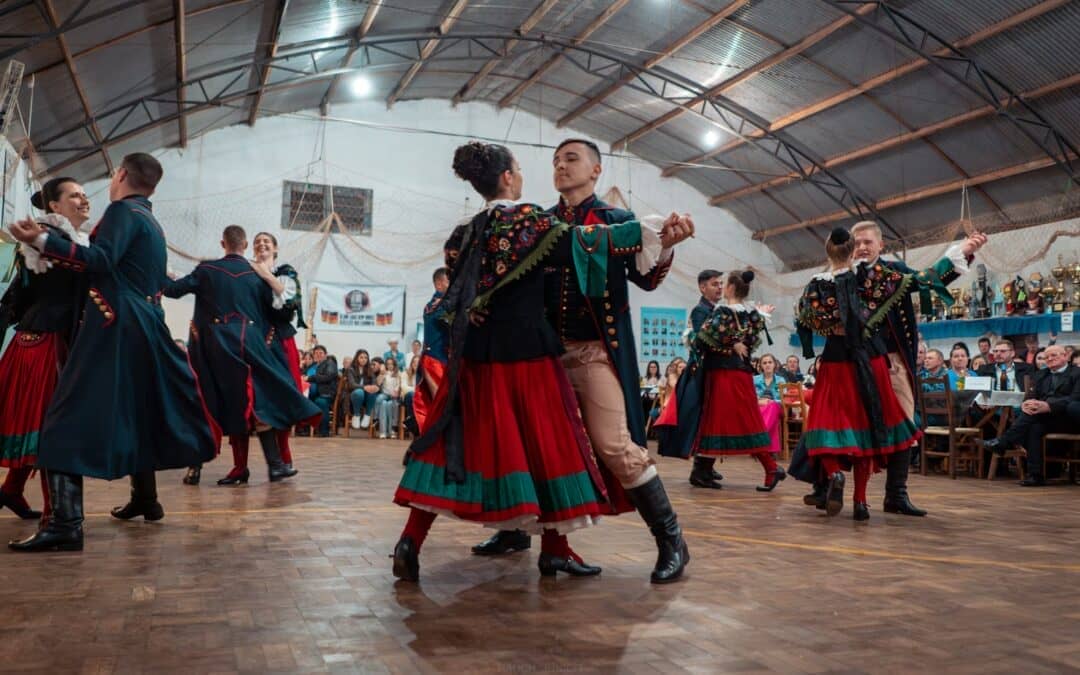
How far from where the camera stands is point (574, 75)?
Answer: 15.6 m

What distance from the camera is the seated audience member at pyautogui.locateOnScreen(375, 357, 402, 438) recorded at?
12109 millimetres

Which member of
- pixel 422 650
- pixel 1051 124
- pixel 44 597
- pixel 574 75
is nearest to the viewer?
pixel 422 650

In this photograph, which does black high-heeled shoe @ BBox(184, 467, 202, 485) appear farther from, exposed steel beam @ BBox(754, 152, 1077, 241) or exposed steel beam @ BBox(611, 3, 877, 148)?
exposed steel beam @ BBox(754, 152, 1077, 241)

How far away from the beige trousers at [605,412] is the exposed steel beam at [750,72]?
10.9m

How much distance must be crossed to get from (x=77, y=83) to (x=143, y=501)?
29.3 feet

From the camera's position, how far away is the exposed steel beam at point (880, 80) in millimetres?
10836

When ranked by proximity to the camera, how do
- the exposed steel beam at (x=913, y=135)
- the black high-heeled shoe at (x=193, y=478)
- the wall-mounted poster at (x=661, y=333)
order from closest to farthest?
1. the black high-heeled shoe at (x=193, y=478)
2. the exposed steel beam at (x=913, y=135)
3. the wall-mounted poster at (x=661, y=333)

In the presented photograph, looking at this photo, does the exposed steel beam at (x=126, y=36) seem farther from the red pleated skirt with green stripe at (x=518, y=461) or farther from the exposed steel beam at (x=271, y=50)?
the red pleated skirt with green stripe at (x=518, y=461)

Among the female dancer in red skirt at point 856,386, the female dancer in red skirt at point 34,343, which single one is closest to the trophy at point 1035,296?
the female dancer in red skirt at point 856,386

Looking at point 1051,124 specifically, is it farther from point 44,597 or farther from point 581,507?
point 44,597

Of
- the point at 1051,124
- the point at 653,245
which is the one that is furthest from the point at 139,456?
the point at 1051,124

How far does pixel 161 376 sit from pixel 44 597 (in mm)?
1074

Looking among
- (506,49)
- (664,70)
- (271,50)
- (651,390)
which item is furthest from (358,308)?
(664,70)

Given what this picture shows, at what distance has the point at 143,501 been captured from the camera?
3580 mm
